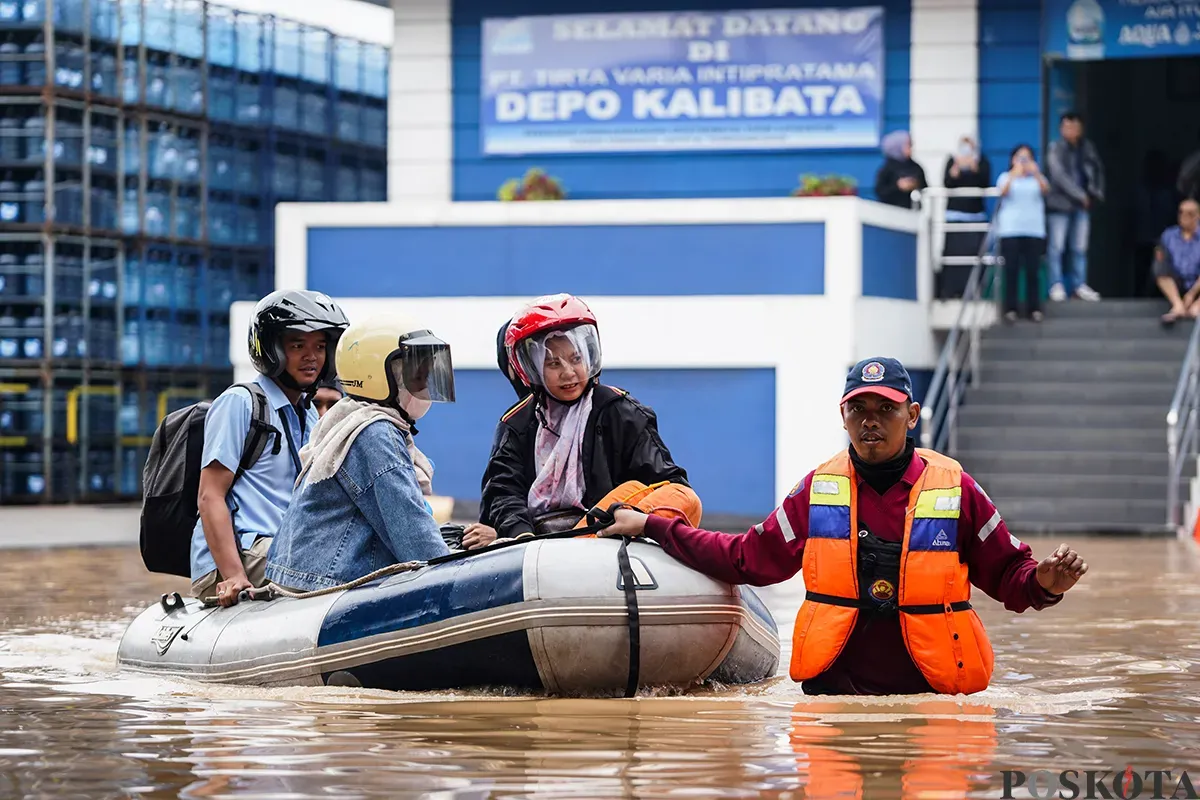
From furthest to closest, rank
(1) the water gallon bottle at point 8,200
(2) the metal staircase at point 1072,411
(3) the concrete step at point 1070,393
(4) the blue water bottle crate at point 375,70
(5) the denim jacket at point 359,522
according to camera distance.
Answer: (4) the blue water bottle crate at point 375,70 → (1) the water gallon bottle at point 8,200 → (3) the concrete step at point 1070,393 → (2) the metal staircase at point 1072,411 → (5) the denim jacket at point 359,522

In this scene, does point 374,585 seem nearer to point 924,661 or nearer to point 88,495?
point 924,661

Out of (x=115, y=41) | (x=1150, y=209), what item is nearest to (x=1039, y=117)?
(x=1150, y=209)

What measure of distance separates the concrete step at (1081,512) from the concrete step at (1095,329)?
233cm

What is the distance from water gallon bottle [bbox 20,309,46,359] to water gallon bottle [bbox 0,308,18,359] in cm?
7

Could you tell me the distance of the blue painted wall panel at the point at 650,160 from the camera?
21922 millimetres

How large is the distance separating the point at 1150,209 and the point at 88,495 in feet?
41.3

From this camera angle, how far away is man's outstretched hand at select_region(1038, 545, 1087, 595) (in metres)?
6.46

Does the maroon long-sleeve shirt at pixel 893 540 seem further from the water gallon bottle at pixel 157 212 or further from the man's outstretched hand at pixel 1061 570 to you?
the water gallon bottle at pixel 157 212

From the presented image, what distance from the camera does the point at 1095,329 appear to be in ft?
64.7

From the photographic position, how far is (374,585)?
7.64 meters

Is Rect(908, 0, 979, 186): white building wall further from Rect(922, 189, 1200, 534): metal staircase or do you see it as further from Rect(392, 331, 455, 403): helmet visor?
Rect(392, 331, 455, 403): helmet visor

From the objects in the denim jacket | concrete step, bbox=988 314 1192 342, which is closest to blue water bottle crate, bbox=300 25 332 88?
concrete step, bbox=988 314 1192 342

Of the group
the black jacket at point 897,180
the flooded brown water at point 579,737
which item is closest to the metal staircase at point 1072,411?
the black jacket at point 897,180

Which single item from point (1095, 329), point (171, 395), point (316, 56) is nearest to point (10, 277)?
point (171, 395)
